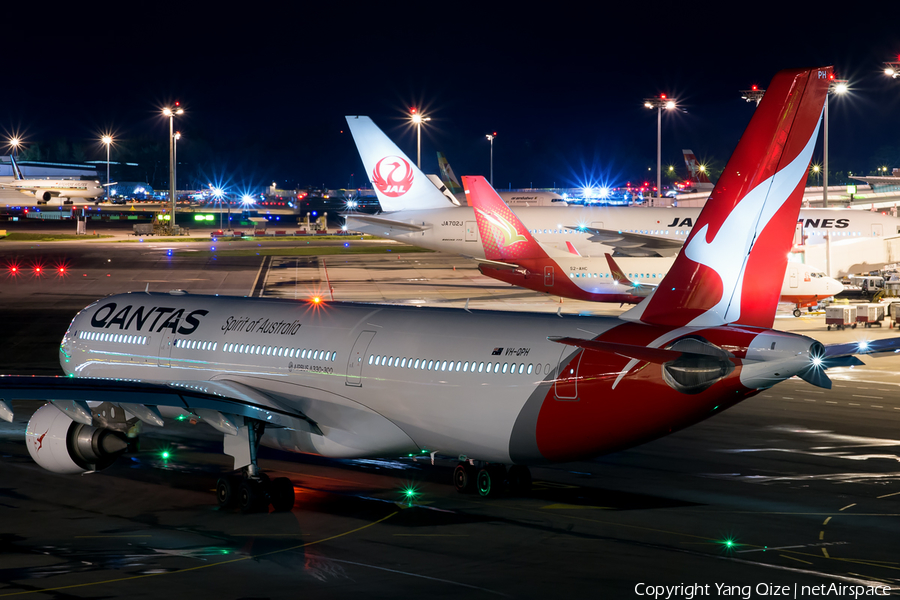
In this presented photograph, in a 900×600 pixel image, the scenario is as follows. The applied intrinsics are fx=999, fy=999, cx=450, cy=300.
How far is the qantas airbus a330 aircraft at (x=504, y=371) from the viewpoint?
17.0 meters

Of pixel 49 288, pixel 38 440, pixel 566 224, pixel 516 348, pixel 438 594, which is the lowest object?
pixel 438 594

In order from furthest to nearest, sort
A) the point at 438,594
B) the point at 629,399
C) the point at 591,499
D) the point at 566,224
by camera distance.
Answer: the point at 566,224 < the point at 591,499 < the point at 629,399 < the point at 438,594

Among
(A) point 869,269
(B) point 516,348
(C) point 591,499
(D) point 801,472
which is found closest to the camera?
(B) point 516,348

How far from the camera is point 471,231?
66.4 metres

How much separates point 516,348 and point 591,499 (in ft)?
13.0

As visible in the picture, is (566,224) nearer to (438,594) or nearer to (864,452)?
(864,452)

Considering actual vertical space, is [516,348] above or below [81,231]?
below

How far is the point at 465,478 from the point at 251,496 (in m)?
4.53

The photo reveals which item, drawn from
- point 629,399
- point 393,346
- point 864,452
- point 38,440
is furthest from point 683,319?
point 38,440

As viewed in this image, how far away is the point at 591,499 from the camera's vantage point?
20.9 m

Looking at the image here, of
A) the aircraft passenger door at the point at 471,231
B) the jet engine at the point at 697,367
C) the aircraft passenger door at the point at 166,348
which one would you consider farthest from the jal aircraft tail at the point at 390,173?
the jet engine at the point at 697,367

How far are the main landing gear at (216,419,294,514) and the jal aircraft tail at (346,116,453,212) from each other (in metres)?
45.0

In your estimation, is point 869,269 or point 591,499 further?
point 869,269

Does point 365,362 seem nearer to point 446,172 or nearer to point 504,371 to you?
point 504,371
